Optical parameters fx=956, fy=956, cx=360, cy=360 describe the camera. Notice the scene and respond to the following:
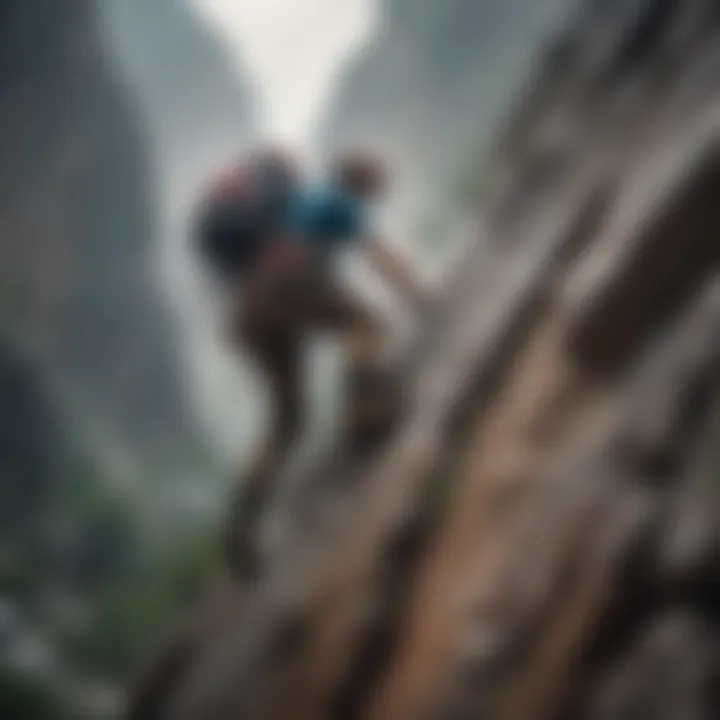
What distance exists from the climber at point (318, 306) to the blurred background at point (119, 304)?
0.35 m

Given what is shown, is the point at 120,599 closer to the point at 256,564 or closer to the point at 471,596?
the point at 256,564

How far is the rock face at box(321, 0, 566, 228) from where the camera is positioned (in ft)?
60.4

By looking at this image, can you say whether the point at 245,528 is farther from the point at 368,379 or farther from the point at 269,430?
the point at 368,379

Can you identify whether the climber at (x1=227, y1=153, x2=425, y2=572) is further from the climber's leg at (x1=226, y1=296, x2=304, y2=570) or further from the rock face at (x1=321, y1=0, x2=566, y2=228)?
the rock face at (x1=321, y1=0, x2=566, y2=228)

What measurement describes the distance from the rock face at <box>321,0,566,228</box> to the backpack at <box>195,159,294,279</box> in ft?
38.8

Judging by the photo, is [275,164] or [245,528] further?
[245,528]

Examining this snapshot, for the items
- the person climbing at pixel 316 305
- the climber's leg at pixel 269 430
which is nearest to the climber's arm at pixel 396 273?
the person climbing at pixel 316 305

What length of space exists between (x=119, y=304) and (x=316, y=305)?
1536 cm

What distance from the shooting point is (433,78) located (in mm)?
22469

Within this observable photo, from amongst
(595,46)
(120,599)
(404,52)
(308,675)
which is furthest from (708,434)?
(404,52)

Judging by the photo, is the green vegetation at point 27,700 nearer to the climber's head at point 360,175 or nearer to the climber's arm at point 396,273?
the climber's arm at point 396,273

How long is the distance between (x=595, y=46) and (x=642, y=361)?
2.88m

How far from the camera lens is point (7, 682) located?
364 inches

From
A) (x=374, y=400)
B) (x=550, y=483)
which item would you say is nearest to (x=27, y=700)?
(x=374, y=400)
